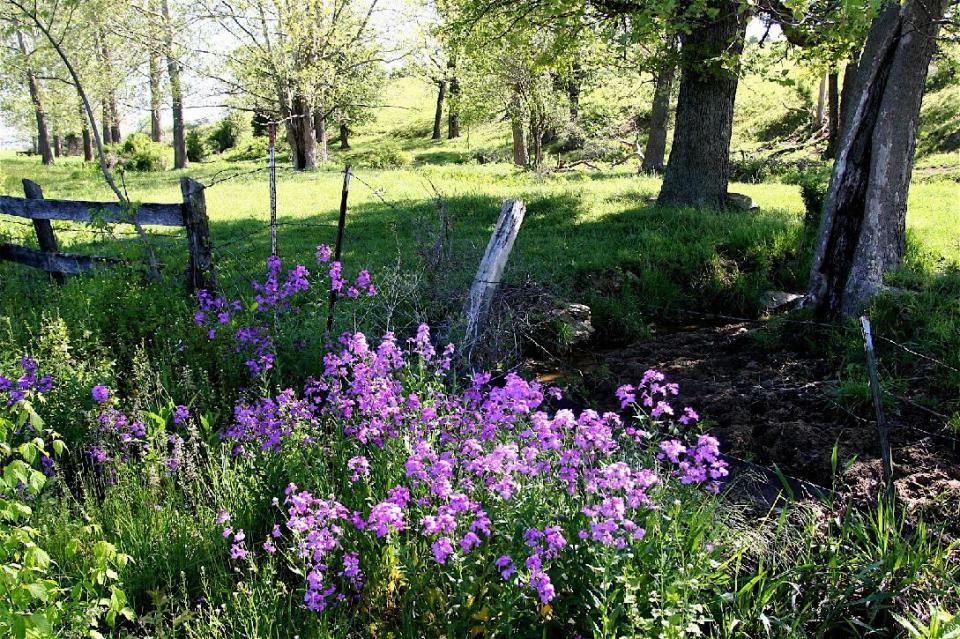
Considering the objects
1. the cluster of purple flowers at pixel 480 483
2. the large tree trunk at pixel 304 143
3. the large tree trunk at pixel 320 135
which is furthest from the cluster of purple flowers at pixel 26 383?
the large tree trunk at pixel 320 135

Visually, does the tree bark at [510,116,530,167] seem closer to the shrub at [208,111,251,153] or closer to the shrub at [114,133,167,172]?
the shrub at [114,133,167,172]

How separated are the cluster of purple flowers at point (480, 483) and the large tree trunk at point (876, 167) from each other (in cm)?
434

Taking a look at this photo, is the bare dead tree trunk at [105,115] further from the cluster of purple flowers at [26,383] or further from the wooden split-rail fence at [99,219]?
the cluster of purple flowers at [26,383]

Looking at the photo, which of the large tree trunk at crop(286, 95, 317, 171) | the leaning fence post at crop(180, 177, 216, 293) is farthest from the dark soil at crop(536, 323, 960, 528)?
the large tree trunk at crop(286, 95, 317, 171)

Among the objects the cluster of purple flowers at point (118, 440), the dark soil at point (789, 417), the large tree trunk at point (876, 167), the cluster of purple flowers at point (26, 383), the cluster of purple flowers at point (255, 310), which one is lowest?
the dark soil at point (789, 417)

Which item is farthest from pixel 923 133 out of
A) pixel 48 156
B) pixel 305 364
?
pixel 48 156

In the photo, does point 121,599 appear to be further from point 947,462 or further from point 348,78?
point 348,78

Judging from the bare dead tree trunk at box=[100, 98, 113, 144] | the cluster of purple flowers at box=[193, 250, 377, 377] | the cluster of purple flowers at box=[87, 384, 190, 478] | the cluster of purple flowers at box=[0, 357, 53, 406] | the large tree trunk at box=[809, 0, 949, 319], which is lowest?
the cluster of purple flowers at box=[87, 384, 190, 478]

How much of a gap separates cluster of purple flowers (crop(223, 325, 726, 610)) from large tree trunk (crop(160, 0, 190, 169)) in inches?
869

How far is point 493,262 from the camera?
6.99 metres

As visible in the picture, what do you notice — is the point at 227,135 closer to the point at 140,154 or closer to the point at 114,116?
the point at 114,116

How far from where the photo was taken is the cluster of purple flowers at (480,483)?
2.79m

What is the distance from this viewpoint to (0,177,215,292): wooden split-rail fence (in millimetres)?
6801

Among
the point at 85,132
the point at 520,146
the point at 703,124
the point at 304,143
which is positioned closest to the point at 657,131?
the point at 703,124
